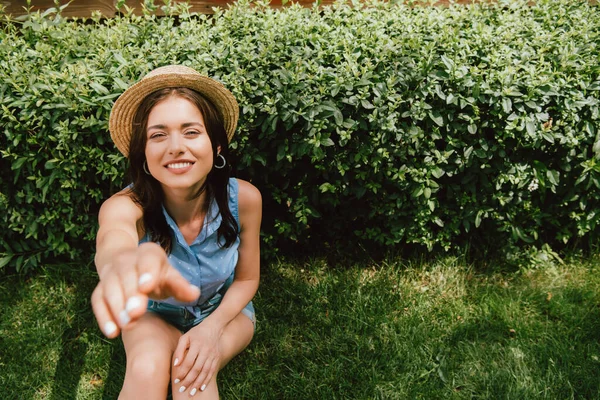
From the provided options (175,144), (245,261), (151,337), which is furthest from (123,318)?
(245,261)

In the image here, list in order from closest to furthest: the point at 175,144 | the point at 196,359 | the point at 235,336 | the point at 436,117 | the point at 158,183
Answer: the point at 175,144 → the point at 196,359 → the point at 158,183 → the point at 235,336 → the point at 436,117

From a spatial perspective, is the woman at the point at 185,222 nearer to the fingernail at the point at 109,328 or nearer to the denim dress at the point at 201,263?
the denim dress at the point at 201,263

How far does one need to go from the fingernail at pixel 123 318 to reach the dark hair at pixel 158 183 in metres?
1.19

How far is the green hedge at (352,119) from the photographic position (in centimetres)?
288

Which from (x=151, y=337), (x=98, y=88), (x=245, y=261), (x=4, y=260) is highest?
(x=98, y=88)

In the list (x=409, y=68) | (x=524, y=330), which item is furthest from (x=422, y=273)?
(x=409, y=68)

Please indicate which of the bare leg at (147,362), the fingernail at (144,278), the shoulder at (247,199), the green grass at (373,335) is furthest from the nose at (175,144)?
the green grass at (373,335)

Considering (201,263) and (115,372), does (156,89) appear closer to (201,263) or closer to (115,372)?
(201,263)

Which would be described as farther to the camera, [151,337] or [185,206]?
[185,206]

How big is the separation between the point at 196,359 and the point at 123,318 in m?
1.17

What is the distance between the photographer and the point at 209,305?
102 inches

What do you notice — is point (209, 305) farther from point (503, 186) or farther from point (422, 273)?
point (503, 186)

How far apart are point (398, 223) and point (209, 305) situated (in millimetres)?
1302

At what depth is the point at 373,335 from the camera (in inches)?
119
